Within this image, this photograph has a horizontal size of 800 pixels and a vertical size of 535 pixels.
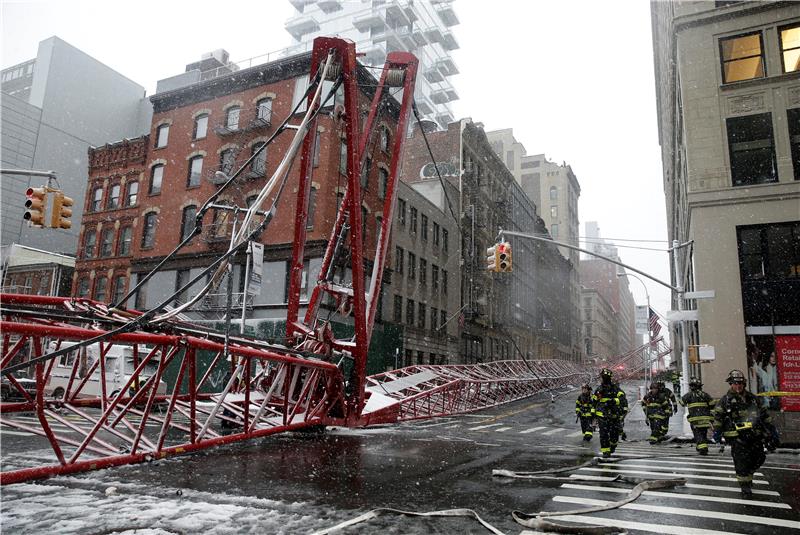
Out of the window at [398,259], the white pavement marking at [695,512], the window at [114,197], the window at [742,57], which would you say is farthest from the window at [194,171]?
the white pavement marking at [695,512]

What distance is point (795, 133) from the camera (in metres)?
19.5

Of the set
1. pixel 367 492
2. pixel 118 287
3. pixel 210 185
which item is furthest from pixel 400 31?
pixel 367 492

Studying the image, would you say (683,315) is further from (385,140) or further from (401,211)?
(385,140)

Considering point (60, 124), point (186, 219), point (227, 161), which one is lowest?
point (186, 219)

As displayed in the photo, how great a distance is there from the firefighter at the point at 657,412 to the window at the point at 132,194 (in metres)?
35.6

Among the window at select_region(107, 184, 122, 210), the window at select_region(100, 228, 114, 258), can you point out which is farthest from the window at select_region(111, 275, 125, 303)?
the window at select_region(107, 184, 122, 210)

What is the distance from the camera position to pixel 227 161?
1308 inches

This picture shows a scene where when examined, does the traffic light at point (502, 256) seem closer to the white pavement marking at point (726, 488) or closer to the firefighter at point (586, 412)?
the firefighter at point (586, 412)

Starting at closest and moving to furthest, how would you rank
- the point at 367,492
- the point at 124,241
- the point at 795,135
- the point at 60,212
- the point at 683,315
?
the point at 367,492, the point at 60,212, the point at 683,315, the point at 795,135, the point at 124,241

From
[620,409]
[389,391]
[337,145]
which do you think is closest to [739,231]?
[620,409]

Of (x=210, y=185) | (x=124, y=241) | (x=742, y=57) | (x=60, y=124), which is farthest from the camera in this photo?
(x=60, y=124)

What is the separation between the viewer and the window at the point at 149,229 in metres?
35.0

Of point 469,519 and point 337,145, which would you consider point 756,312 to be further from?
point 337,145

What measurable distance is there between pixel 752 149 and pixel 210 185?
29.1 meters
